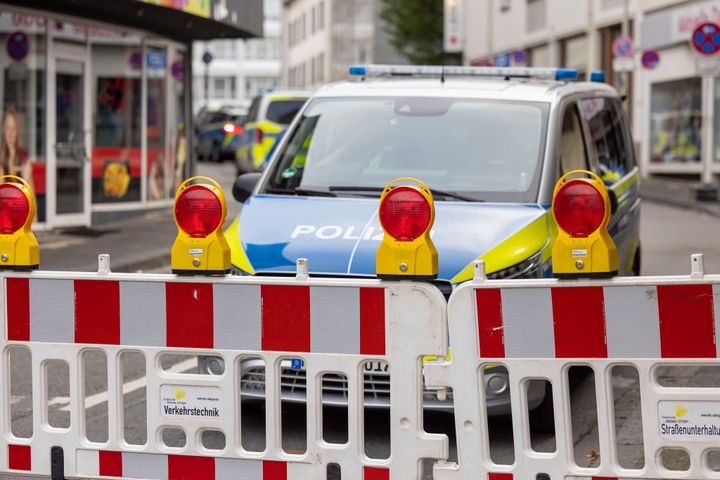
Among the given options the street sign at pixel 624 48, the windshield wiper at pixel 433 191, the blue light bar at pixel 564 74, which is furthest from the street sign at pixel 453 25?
the windshield wiper at pixel 433 191

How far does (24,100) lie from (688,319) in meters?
13.5

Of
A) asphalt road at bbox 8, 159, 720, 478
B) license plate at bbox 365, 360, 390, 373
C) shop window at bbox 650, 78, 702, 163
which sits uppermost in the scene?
shop window at bbox 650, 78, 702, 163

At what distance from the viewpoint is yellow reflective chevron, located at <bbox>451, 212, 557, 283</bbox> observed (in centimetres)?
630

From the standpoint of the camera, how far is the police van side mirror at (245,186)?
798cm

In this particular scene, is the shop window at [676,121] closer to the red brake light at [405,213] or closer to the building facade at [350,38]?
the red brake light at [405,213]

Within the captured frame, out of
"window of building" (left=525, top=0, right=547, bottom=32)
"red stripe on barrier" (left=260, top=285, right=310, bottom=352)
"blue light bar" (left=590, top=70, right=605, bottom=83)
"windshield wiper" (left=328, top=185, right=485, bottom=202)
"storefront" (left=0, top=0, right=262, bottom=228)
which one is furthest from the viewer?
"window of building" (left=525, top=0, right=547, bottom=32)

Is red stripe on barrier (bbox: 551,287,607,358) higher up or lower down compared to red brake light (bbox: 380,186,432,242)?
lower down

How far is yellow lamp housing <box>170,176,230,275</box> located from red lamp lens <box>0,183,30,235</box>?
0.61m

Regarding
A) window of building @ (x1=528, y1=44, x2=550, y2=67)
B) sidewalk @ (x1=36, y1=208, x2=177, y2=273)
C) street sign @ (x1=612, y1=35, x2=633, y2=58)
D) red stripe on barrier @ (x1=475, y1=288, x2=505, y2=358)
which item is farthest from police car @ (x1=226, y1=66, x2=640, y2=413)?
window of building @ (x1=528, y1=44, x2=550, y2=67)

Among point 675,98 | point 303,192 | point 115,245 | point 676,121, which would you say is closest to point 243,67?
point 675,98

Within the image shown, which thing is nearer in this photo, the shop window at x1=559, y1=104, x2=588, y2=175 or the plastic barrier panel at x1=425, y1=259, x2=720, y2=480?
the plastic barrier panel at x1=425, y1=259, x2=720, y2=480

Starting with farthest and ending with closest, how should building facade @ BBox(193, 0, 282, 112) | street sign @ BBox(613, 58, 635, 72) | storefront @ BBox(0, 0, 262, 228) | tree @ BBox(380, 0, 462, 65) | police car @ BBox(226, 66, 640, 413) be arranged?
building facade @ BBox(193, 0, 282, 112) < tree @ BBox(380, 0, 462, 65) < street sign @ BBox(613, 58, 635, 72) < storefront @ BBox(0, 0, 262, 228) < police car @ BBox(226, 66, 640, 413)

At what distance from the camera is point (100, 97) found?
18.9 metres

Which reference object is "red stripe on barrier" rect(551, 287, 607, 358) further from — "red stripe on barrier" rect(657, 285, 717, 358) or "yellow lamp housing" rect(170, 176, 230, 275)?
"yellow lamp housing" rect(170, 176, 230, 275)
